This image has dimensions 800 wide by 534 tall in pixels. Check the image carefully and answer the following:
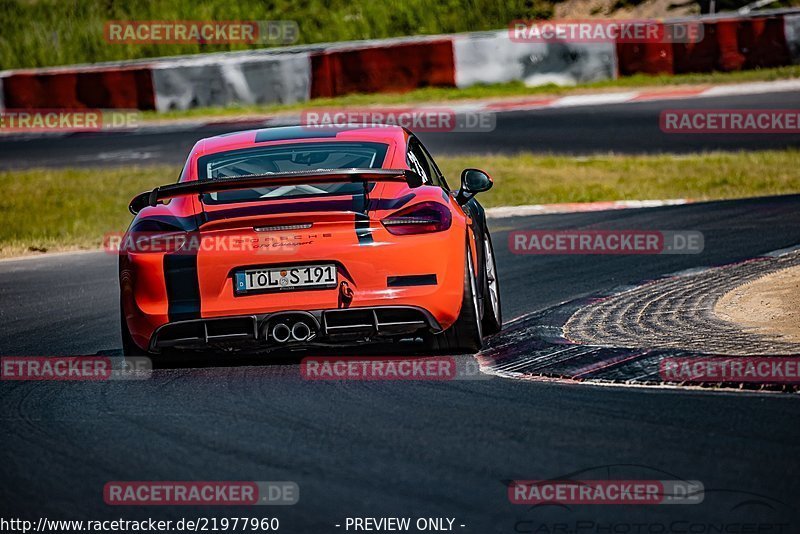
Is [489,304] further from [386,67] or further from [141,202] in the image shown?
[386,67]

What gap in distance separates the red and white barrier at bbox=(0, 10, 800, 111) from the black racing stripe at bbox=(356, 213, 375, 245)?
716 inches

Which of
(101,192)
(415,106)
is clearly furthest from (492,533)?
(415,106)

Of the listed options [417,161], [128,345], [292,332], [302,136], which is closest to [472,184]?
[417,161]

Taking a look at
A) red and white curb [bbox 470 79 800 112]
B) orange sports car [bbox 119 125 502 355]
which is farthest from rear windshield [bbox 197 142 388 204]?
red and white curb [bbox 470 79 800 112]

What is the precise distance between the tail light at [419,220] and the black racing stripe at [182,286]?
0.90 m

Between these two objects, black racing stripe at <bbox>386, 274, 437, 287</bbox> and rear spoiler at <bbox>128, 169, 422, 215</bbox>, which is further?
rear spoiler at <bbox>128, 169, 422, 215</bbox>

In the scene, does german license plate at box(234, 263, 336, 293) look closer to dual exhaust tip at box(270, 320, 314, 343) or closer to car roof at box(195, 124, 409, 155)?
dual exhaust tip at box(270, 320, 314, 343)

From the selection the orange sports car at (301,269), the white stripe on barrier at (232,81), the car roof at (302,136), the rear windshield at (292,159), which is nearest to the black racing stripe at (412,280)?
the orange sports car at (301,269)

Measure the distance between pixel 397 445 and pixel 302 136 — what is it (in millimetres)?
3021

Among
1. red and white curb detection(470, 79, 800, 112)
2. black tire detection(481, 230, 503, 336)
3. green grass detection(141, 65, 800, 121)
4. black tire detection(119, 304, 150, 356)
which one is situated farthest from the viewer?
green grass detection(141, 65, 800, 121)

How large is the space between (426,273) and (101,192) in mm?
12555

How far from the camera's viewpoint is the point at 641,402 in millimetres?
5598

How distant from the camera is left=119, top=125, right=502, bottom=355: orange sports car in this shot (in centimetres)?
646

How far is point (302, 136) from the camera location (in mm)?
7766
